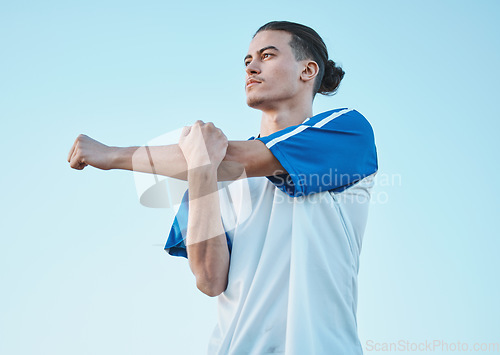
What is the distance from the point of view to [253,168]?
245 cm

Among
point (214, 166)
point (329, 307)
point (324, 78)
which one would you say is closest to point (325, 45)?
point (324, 78)

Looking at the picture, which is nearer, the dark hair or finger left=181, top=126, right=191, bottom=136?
finger left=181, top=126, right=191, bottom=136

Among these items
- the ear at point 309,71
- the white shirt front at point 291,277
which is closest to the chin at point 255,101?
the ear at point 309,71

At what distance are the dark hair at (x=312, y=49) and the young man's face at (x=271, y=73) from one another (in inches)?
4.0

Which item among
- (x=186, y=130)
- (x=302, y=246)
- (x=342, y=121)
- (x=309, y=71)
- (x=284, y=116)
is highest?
(x=309, y=71)

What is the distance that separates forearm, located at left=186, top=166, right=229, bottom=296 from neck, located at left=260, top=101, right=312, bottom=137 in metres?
0.89

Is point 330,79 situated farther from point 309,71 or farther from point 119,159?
point 119,159

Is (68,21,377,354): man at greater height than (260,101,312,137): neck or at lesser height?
lesser

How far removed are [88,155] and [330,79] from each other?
202 centimetres

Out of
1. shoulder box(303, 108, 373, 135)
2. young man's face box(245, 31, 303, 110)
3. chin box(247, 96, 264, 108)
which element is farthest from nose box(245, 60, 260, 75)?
shoulder box(303, 108, 373, 135)

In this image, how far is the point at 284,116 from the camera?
321cm

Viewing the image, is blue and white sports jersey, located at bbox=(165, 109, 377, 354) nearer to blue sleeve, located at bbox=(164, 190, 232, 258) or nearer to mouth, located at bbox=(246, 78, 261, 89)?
blue sleeve, located at bbox=(164, 190, 232, 258)

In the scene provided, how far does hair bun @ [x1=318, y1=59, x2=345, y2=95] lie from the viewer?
150 inches

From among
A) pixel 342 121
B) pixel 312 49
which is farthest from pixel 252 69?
pixel 342 121
